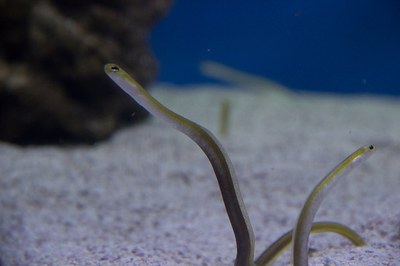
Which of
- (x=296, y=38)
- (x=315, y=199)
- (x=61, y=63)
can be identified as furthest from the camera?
(x=61, y=63)

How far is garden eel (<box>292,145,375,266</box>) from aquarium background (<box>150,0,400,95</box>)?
1154 mm

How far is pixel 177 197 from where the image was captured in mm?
3559

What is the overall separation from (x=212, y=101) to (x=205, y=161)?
4078 millimetres

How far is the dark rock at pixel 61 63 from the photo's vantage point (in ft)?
14.8

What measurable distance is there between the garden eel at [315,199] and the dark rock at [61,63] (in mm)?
3635

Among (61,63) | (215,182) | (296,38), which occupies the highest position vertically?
(61,63)

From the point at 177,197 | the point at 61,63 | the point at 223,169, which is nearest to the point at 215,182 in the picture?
the point at 177,197

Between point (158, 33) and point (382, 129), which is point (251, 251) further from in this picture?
point (158, 33)

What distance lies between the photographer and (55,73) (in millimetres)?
4734

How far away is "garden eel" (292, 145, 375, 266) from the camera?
5.15 ft

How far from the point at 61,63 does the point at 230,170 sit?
3.57 metres

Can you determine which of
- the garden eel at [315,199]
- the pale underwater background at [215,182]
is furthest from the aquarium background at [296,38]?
the garden eel at [315,199]

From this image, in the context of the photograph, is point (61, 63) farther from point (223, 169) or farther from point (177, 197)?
point (223, 169)

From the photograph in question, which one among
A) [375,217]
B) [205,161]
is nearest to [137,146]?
[205,161]
